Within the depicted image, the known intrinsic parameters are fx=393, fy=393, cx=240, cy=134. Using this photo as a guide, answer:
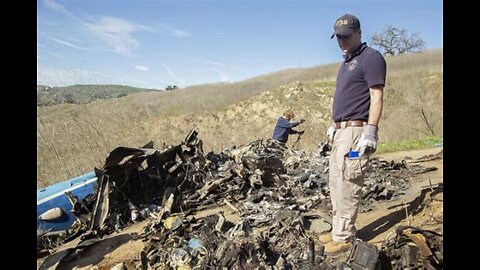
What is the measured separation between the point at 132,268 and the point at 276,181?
8.55 ft

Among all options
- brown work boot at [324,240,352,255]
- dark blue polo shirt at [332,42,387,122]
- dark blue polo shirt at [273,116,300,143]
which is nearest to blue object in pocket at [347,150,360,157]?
dark blue polo shirt at [332,42,387,122]

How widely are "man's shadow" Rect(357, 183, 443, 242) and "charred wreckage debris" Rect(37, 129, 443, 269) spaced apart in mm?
375

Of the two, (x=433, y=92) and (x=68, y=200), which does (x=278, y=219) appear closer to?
Result: (x=68, y=200)

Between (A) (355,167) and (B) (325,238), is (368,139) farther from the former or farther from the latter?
(B) (325,238)

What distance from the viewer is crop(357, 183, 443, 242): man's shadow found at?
158 inches

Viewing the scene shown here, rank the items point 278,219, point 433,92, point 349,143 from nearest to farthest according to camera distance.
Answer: point 349,143 < point 278,219 < point 433,92

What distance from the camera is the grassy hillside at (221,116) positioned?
9414mm

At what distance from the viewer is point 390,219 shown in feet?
14.4

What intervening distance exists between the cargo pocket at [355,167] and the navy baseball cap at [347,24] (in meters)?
1.07

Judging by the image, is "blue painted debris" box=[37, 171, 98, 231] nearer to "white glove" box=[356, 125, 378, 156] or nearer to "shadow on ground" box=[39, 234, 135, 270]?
"shadow on ground" box=[39, 234, 135, 270]

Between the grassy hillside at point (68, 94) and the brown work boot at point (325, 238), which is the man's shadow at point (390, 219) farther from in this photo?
the grassy hillside at point (68, 94)

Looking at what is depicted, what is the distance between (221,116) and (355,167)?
24.5 meters

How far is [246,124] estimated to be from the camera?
26328mm
